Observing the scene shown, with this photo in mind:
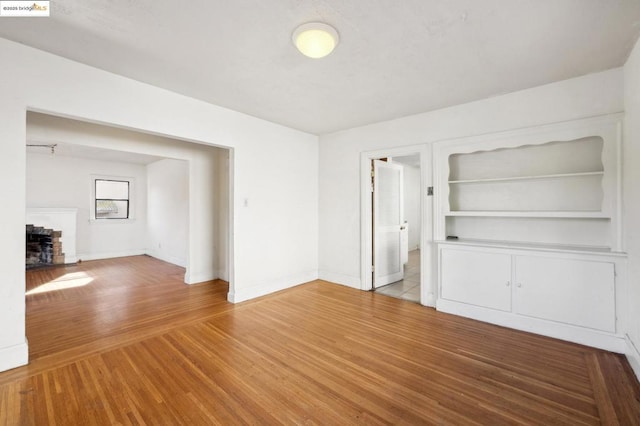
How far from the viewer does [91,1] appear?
1.76 m

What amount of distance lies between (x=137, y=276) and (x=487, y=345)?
5994 millimetres

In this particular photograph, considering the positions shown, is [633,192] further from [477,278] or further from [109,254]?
[109,254]

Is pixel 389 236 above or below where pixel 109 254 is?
above

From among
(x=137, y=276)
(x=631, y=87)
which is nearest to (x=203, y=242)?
(x=137, y=276)

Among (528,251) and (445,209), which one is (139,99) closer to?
(445,209)

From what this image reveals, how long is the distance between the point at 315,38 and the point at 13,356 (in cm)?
356

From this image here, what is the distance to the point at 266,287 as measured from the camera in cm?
424

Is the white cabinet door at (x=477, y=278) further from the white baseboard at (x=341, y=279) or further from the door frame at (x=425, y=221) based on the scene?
the white baseboard at (x=341, y=279)

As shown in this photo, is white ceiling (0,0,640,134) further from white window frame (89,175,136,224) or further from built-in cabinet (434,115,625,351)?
white window frame (89,175,136,224)

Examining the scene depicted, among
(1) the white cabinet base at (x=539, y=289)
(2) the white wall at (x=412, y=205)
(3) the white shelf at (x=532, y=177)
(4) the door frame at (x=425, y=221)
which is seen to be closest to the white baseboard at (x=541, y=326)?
(1) the white cabinet base at (x=539, y=289)

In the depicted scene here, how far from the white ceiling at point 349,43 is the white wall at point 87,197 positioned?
5936 millimetres

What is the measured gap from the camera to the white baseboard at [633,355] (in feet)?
6.95

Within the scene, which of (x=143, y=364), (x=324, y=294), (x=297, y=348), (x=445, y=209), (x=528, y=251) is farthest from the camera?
(x=324, y=294)

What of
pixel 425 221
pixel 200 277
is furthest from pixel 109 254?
pixel 425 221
